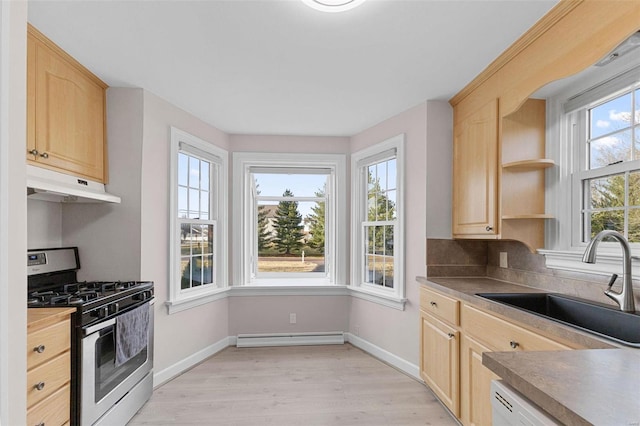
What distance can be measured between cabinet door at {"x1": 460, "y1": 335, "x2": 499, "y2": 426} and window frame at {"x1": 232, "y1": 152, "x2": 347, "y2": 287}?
1957 millimetres

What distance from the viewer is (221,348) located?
12.3 ft

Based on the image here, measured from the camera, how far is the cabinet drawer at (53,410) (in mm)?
1568

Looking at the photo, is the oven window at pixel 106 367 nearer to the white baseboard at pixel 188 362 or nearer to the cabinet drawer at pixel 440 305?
the white baseboard at pixel 188 362

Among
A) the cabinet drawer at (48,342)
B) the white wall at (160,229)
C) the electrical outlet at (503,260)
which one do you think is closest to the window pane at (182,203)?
the white wall at (160,229)

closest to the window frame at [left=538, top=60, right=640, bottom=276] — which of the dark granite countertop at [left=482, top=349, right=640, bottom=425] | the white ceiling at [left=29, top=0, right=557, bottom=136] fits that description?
the white ceiling at [left=29, top=0, right=557, bottom=136]

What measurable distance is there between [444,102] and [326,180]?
1651 millimetres

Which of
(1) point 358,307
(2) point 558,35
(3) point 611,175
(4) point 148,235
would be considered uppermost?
(2) point 558,35

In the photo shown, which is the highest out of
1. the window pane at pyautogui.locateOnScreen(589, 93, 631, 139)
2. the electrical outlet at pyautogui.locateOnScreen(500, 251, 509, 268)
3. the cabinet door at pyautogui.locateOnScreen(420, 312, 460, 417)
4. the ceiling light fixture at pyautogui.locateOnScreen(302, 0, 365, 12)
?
the ceiling light fixture at pyautogui.locateOnScreen(302, 0, 365, 12)

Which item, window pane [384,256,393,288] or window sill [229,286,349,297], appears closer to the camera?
window pane [384,256,393,288]

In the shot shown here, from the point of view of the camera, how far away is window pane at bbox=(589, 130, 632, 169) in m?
1.89

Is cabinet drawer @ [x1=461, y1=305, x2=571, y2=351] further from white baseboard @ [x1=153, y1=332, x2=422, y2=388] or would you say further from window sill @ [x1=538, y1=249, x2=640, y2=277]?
white baseboard @ [x1=153, y1=332, x2=422, y2=388]

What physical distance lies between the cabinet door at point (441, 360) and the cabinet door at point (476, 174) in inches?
29.9

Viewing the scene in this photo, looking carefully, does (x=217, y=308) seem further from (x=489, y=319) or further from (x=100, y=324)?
(x=489, y=319)

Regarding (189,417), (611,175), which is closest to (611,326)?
(611,175)
